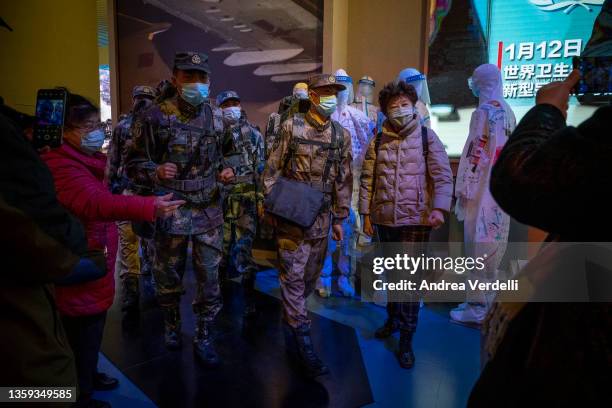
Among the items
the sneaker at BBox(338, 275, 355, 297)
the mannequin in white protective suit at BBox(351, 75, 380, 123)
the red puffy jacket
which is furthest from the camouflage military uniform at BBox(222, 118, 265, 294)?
the red puffy jacket

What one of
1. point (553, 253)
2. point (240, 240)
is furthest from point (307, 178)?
point (553, 253)

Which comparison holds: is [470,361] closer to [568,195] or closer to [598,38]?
[568,195]

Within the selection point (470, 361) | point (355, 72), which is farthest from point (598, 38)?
point (470, 361)

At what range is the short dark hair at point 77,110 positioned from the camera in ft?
6.77

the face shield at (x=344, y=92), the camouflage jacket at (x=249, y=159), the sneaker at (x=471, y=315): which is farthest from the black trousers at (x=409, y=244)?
the face shield at (x=344, y=92)

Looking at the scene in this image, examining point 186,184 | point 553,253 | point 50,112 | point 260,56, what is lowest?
point 553,253

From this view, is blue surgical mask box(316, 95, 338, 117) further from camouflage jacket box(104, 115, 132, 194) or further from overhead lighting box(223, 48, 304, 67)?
overhead lighting box(223, 48, 304, 67)

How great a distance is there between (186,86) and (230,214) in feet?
5.74

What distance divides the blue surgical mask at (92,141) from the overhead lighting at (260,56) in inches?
149

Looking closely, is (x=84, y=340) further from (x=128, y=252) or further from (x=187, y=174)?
(x=128, y=252)

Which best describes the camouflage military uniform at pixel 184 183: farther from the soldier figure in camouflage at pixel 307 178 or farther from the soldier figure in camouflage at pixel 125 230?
the soldier figure in camouflage at pixel 125 230

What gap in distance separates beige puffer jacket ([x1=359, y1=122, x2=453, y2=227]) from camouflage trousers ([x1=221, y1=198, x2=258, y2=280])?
158 centimetres

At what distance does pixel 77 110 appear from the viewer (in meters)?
2.10

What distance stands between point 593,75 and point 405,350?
2297 millimetres
